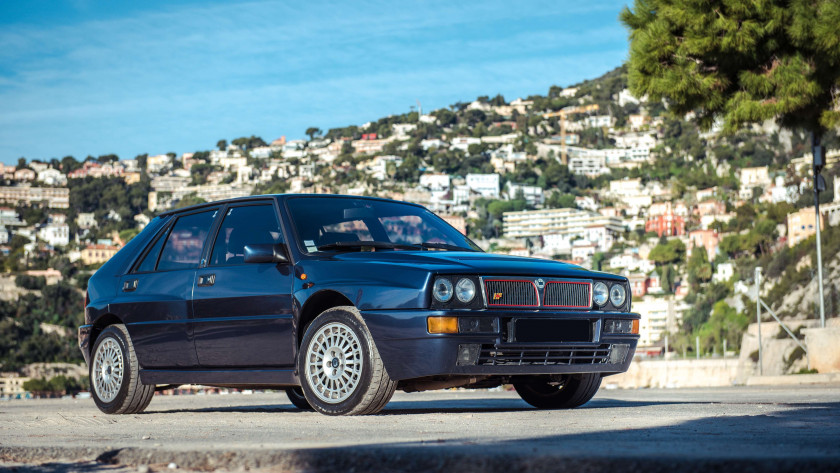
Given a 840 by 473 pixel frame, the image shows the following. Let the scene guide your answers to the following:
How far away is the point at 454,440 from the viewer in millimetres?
4500

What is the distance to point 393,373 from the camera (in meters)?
6.23

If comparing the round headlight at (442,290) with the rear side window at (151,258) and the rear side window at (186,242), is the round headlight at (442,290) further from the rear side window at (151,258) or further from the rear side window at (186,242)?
the rear side window at (151,258)

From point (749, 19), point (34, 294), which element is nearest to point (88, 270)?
point (34, 294)

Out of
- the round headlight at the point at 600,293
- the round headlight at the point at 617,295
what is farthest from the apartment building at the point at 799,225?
the round headlight at the point at 600,293

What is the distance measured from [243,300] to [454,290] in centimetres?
150

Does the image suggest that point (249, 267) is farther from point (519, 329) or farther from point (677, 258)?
point (677, 258)

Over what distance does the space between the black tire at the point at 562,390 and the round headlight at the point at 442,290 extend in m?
1.48

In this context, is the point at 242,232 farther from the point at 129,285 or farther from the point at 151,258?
the point at 129,285

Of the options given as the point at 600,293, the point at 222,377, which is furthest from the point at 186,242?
the point at 600,293

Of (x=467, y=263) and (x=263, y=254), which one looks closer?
(x=467, y=263)

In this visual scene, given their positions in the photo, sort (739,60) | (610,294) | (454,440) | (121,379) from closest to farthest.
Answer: (454,440) → (610,294) → (121,379) → (739,60)

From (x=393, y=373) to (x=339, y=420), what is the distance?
16.4 inches

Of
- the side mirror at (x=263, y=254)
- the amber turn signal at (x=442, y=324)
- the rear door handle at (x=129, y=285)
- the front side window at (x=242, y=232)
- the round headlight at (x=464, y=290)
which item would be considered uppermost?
the front side window at (x=242, y=232)

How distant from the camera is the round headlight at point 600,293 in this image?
694cm
